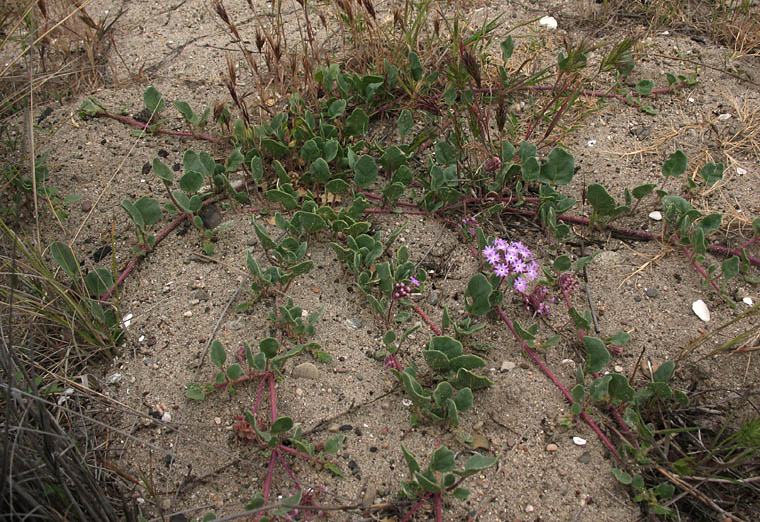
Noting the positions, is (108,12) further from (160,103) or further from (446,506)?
(446,506)

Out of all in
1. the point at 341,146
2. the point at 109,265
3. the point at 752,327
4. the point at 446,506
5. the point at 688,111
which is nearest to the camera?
the point at 446,506

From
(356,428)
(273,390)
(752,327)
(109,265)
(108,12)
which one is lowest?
(752,327)

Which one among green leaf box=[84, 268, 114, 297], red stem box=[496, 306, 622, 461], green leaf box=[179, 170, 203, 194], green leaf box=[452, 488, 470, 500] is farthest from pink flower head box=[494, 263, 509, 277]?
green leaf box=[84, 268, 114, 297]

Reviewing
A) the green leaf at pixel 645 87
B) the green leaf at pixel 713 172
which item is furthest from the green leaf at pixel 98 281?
the green leaf at pixel 645 87

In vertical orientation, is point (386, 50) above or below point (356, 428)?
above

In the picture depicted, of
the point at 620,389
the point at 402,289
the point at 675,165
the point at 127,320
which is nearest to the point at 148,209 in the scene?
the point at 127,320

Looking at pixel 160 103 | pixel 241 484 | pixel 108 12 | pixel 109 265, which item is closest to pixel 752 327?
pixel 241 484

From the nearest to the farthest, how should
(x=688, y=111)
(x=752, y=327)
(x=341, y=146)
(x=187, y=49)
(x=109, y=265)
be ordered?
(x=752, y=327) → (x=109, y=265) → (x=341, y=146) → (x=688, y=111) → (x=187, y=49)

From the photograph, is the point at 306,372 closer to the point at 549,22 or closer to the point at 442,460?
the point at 442,460
